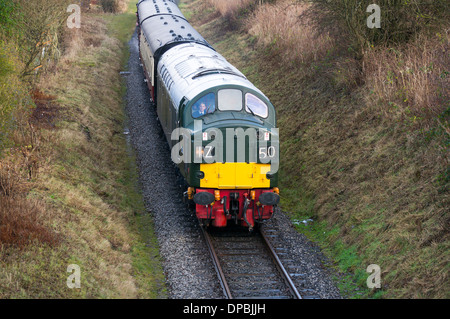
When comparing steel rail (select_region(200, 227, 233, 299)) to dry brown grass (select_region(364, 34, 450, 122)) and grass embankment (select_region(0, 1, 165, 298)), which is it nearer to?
grass embankment (select_region(0, 1, 165, 298))

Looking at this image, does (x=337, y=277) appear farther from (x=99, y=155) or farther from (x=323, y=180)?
(x=99, y=155)

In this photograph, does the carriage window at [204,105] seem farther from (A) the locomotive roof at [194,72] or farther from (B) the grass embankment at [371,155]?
(B) the grass embankment at [371,155]

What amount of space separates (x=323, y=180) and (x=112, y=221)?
5976mm

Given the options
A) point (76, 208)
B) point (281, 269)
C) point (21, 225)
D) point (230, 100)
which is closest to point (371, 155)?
point (230, 100)

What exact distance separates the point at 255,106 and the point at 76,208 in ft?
16.4

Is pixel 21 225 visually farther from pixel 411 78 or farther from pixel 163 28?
pixel 163 28

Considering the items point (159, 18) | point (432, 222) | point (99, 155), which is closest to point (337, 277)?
point (432, 222)

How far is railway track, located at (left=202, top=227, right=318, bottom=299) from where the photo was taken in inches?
390

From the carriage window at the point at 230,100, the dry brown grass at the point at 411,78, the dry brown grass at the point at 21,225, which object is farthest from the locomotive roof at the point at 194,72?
the dry brown grass at the point at 21,225

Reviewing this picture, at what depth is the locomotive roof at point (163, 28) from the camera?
19394mm

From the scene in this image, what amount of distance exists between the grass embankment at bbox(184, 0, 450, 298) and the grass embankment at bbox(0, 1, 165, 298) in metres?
4.45

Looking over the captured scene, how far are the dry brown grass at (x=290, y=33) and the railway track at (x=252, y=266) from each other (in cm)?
969

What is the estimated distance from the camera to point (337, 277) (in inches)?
417
